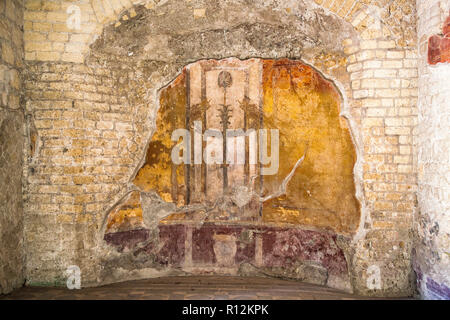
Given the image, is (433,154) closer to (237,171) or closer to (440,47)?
(440,47)

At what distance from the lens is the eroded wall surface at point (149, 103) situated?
272cm

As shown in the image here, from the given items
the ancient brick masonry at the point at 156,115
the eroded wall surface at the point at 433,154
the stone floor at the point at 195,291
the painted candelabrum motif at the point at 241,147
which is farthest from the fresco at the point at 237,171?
the eroded wall surface at the point at 433,154

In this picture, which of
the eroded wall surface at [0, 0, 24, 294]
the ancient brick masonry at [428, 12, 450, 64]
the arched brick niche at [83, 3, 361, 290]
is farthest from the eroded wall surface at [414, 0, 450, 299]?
the eroded wall surface at [0, 0, 24, 294]

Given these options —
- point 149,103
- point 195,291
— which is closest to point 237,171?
point 149,103

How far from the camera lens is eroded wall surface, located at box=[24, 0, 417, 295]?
8.93 feet

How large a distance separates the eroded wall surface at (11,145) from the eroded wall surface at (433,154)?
3.58m

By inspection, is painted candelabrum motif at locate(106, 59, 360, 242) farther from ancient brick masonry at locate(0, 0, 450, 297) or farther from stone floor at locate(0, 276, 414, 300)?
stone floor at locate(0, 276, 414, 300)

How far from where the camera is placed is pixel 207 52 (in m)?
3.39

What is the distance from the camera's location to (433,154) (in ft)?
8.12

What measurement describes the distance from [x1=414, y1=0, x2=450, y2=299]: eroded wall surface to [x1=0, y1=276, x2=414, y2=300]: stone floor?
669 mm

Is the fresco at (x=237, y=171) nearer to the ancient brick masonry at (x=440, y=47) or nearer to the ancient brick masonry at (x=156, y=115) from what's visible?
the ancient brick masonry at (x=156, y=115)

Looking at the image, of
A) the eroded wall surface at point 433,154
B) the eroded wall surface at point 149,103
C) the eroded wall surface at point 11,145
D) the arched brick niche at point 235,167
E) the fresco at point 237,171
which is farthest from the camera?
the fresco at point 237,171

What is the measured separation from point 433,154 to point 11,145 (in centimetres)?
365

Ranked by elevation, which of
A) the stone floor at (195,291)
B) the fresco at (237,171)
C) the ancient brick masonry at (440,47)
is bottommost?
the stone floor at (195,291)
